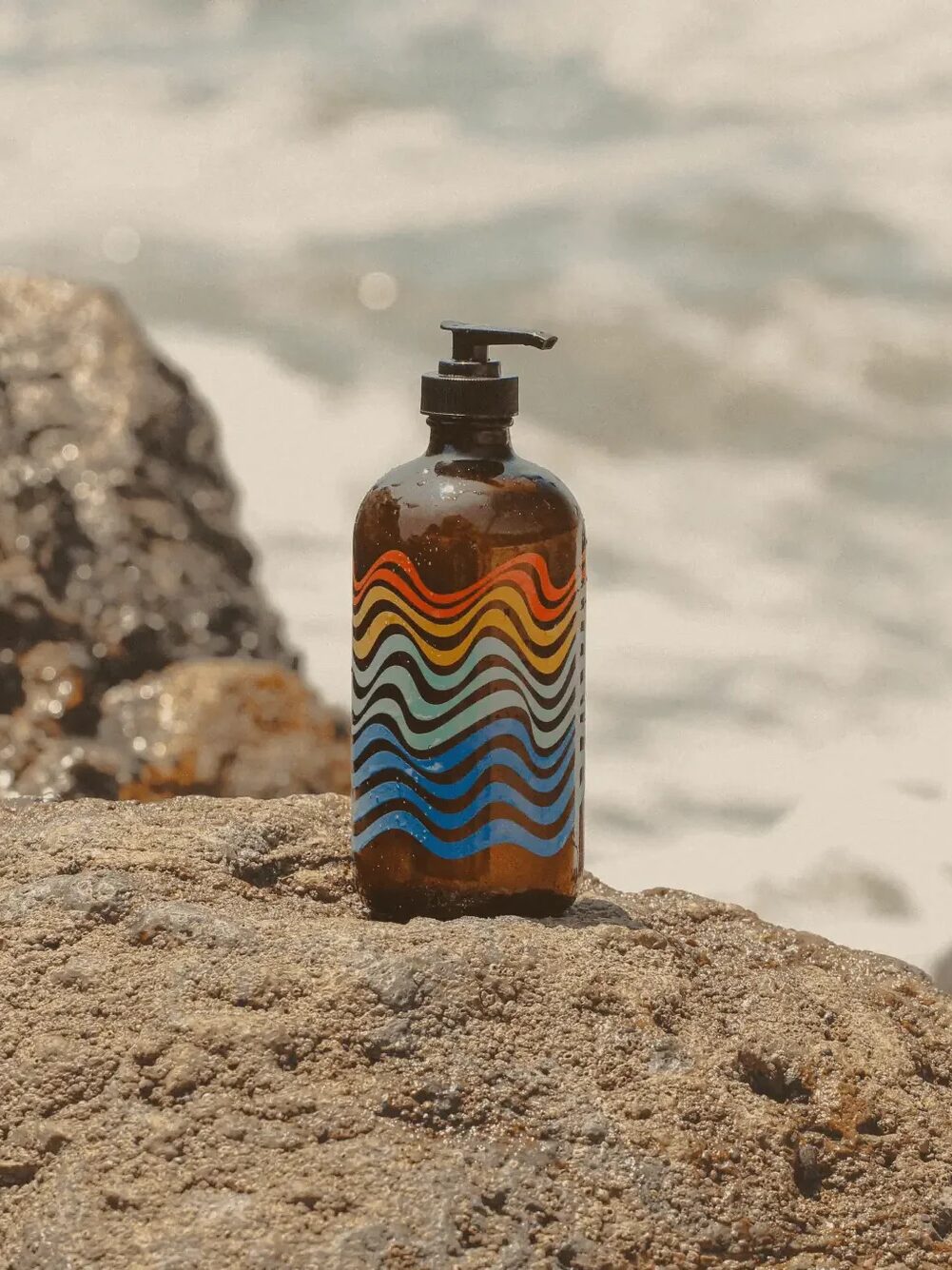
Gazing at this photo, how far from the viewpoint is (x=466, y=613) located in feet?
7.30

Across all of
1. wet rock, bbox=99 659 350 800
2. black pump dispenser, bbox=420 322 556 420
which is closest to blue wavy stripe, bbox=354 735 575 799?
black pump dispenser, bbox=420 322 556 420

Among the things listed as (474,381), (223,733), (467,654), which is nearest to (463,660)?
(467,654)

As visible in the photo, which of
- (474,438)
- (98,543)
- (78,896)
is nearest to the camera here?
(78,896)

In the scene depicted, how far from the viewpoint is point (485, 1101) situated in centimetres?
185

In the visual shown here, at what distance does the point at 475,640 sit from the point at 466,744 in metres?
0.13

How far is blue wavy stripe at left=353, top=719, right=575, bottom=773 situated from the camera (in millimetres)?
2236

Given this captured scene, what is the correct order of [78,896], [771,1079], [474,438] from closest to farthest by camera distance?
[771,1079]
[78,896]
[474,438]

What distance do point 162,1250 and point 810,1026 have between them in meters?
0.84

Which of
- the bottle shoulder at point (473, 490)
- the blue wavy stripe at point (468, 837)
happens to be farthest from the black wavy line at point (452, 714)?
the bottle shoulder at point (473, 490)

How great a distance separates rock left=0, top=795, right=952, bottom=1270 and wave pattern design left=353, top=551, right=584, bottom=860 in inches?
5.6

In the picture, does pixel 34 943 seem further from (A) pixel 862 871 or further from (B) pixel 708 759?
(B) pixel 708 759

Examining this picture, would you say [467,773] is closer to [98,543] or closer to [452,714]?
[452,714]

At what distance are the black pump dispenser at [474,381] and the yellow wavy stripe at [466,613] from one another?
0.23 meters

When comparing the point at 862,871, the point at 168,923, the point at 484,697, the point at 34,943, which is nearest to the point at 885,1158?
the point at 484,697
